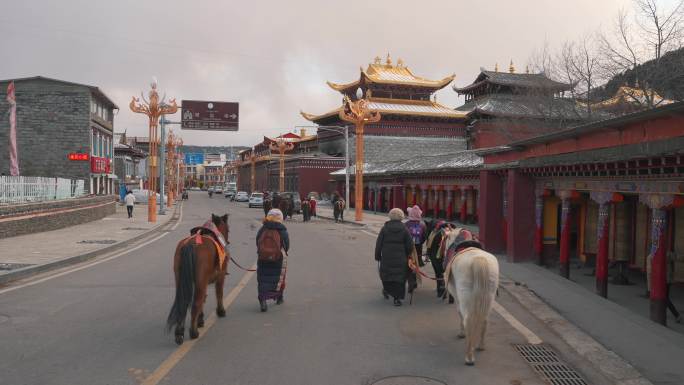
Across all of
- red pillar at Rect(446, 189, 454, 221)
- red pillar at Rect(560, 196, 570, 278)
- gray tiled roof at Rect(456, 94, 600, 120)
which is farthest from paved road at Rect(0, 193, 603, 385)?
gray tiled roof at Rect(456, 94, 600, 120)

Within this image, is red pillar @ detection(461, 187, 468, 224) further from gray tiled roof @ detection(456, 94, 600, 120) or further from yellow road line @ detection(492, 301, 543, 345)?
yellow road line @ detection(492, 301, 543, 345)

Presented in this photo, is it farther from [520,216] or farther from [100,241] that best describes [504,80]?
[100,241]

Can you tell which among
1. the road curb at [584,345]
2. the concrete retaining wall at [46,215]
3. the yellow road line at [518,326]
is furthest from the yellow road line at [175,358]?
the concrete retaining wall at [46,215]

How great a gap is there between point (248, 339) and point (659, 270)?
6420 mm

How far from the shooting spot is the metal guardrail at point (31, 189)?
19.2 meters

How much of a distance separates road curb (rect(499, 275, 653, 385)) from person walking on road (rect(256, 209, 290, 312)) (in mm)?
4129

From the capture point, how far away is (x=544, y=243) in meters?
15.0

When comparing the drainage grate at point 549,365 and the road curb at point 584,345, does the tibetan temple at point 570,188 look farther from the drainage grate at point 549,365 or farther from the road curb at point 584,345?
the drainage grate at point 549,365

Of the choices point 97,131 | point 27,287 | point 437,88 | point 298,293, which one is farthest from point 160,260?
point 437,88

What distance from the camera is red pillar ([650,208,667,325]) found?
860cm

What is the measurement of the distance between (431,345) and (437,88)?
52058 mm

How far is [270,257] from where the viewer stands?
8.34 m

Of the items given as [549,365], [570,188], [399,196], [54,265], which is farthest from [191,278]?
[399,196]

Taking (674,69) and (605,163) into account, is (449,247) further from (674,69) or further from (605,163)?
(674,69)
